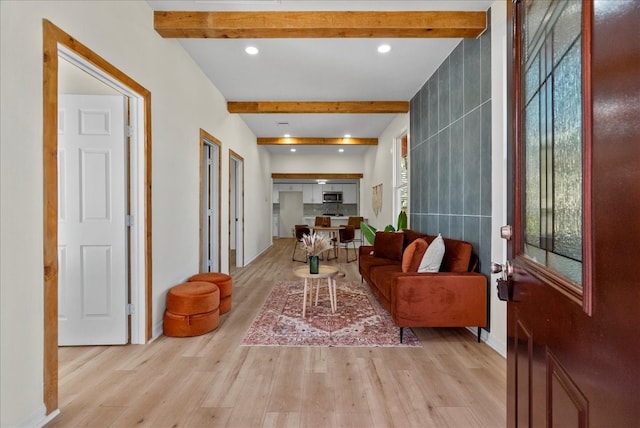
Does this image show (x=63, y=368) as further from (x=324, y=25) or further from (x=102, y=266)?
(x=324, y=25)

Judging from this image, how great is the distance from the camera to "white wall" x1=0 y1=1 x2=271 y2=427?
1.49 m

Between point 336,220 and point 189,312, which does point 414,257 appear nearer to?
point 189,312

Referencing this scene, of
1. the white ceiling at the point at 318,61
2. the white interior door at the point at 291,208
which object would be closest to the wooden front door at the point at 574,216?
the white ceiling at the point at 318,61

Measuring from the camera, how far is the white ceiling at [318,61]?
8.62 ft

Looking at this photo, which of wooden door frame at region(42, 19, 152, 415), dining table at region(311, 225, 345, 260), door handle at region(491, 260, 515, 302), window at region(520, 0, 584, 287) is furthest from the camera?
dining table at region(311, 225, 345, 260)

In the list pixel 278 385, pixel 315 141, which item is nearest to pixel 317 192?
pixel 315 141

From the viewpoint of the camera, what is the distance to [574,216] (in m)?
0.70

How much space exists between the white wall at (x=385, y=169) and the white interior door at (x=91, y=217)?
Result: 165 inches

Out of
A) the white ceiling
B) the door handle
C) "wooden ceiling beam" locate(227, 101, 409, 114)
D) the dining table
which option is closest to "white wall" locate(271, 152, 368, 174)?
the dining table

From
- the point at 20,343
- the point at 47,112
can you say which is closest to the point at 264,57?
the point at 47,112

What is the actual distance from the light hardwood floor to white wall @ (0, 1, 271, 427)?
1.36 ft

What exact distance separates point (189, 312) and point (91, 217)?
112cm

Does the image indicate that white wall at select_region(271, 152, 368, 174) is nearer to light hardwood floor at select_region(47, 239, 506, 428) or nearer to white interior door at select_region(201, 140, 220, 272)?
white interior door at select_region(201, 140, 220, 272)

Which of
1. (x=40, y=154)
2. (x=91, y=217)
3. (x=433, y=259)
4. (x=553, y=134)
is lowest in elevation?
(x=433, y=259)
